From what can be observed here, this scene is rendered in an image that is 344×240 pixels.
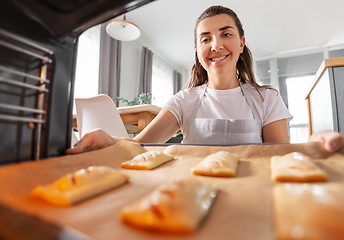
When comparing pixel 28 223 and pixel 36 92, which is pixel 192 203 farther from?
pixel 36 92

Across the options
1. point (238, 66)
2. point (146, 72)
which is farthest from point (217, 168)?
point (146, 72)

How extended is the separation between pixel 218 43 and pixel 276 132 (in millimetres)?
623

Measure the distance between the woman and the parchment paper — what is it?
0.50m

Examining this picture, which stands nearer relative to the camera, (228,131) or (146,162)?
(146,162)

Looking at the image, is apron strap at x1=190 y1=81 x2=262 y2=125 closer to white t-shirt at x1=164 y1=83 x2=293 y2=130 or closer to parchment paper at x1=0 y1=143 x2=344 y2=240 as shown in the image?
white t-shirt at x1=164 y1=83 x2=293 y2=130

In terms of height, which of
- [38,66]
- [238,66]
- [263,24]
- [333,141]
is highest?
[263,24]

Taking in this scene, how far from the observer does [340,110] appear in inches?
46.9

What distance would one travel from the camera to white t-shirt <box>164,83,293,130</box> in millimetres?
1346

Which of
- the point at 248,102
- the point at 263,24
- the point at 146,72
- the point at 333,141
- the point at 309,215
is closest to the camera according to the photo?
the point at 309,215

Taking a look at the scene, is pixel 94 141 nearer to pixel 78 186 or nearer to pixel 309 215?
pixel 78 186

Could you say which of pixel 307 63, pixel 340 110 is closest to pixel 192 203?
pixel 340 110

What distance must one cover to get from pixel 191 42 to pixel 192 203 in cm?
519

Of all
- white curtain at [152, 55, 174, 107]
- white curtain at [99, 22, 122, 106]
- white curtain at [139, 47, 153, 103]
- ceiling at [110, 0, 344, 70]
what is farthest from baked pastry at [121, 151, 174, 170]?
white curtain at [152, 55, 174, 107]

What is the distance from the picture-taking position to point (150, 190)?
0.46 m
